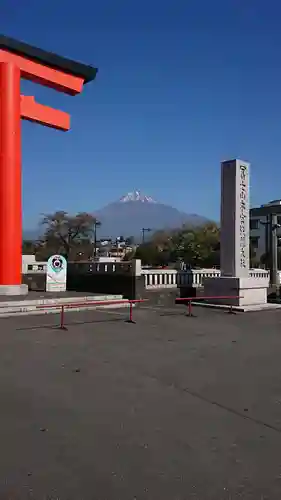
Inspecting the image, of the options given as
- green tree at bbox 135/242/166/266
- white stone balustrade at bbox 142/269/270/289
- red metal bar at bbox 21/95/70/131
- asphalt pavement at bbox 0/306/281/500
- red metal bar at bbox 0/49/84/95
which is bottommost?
asphalt pavement at bbox 0/306/281/500

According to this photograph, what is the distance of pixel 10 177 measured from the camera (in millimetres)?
16500

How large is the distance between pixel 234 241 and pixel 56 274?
21.8ft

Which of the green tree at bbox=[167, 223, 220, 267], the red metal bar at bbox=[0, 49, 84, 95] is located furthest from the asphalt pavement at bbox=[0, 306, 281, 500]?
the green tree at bbox=[167, 223, 220, 267]

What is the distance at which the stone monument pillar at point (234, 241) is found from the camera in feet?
50.0

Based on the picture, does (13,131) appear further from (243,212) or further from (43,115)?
(243,212)

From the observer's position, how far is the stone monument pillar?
1525 cm

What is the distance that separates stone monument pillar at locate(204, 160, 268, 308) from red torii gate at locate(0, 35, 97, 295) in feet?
22.7

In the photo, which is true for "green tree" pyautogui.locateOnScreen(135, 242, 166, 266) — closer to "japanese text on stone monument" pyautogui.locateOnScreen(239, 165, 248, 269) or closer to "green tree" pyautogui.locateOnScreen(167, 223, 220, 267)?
"green tree" pyautogui.locateOnScreen(167, 223, 220, 267)

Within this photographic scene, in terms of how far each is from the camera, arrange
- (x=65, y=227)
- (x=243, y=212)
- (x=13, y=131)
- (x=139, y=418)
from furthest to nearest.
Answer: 1. (x=65, y=227)
2. (x=13, y=131)
3. (x=243, y=212)
4. (x=139, y=418)

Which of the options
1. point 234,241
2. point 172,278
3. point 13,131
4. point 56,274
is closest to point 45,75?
point 13,131

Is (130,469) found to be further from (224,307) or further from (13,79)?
(13,79)

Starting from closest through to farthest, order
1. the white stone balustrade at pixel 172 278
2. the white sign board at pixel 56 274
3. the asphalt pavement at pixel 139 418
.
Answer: the asphalt pavement at pixel 139 418 < the white stone balustrade at pixel 172 278 < the white sign board at pixel 56 274

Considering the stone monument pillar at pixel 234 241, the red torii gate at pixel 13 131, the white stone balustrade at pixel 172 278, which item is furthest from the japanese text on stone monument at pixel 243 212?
the red torii gate at pixel 13 131

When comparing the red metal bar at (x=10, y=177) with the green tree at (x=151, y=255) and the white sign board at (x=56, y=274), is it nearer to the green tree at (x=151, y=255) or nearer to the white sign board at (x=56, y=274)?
the white sign board at (x=56, y=274)
